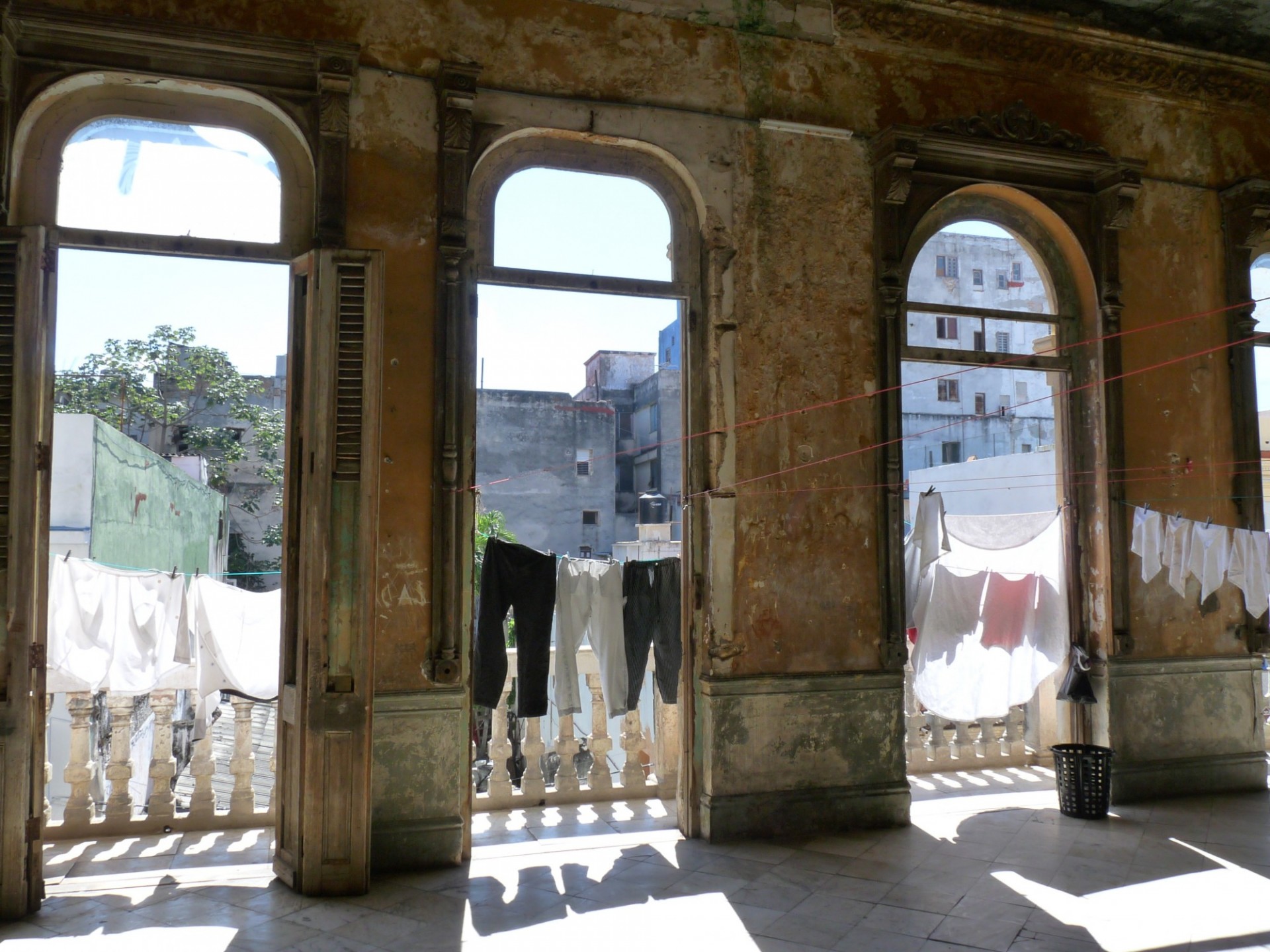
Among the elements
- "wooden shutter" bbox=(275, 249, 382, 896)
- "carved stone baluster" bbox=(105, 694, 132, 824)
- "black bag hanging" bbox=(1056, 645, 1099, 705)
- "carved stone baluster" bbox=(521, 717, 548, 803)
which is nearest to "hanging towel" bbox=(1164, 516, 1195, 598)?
"black bag hanging" bbox=(1056, 645, 1099, 705)

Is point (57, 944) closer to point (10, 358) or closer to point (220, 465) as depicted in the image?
point (10, 358)

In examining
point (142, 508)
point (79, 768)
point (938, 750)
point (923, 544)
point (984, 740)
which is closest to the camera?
point (79, 768)

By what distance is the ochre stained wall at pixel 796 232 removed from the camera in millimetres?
4840

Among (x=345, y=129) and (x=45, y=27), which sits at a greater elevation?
(x=45, y=27)

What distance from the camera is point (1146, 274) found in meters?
6.40

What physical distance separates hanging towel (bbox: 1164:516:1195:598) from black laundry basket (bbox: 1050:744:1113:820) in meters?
1.38

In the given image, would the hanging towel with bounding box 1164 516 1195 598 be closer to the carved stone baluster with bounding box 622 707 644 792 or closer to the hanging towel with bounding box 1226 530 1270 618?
the hanging towel with bounding box 1226 530 1270 618

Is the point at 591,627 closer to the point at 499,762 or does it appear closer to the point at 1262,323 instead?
the point at 499,762

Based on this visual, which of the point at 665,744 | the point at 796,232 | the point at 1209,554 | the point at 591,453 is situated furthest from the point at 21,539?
the point at 1209,554

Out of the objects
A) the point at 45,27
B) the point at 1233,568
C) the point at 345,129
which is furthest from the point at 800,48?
the point at 1233,568

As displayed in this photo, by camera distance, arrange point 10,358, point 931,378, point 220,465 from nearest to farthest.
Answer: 1. point 10,358
2. point 931,378
3. point 220,465

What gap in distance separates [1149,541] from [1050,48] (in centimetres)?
334

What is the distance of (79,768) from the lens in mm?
5070

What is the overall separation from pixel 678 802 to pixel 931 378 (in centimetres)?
307
